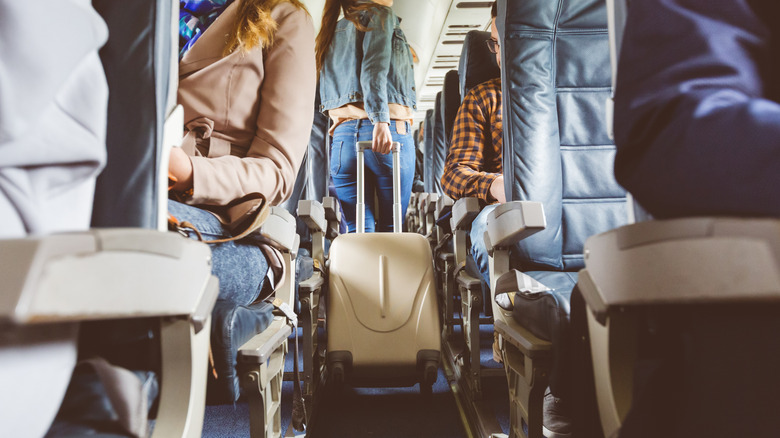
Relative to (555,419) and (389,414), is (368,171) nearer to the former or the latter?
Result: (389,414)

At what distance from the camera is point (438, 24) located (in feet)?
22.7

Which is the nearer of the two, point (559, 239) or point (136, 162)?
point (136, 162)

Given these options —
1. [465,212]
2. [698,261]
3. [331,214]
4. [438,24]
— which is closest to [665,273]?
[698,261]

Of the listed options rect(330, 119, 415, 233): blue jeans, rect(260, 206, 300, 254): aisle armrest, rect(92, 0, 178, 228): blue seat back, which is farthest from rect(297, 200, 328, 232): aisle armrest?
rect(92, 0, 178, 228): blue seat back

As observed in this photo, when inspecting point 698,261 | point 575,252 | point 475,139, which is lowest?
point 575,252

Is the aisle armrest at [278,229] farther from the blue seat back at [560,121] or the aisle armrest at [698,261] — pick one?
the aisle armrest at [698,261]

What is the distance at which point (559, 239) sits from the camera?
1.42 meters

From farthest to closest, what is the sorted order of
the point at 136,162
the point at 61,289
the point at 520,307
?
1. the point at 520,307
2. the point at 136,162
3. the point at 61,289

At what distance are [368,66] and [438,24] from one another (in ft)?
16.6

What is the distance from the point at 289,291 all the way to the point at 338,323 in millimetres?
449

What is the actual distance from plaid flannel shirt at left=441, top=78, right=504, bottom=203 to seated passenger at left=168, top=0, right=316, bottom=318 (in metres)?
0.99

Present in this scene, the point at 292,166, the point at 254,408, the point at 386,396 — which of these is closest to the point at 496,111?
the point at 292,166

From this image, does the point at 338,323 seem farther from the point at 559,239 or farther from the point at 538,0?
the point at 538,0

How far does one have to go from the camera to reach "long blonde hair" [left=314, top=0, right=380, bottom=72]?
2.45 meters
